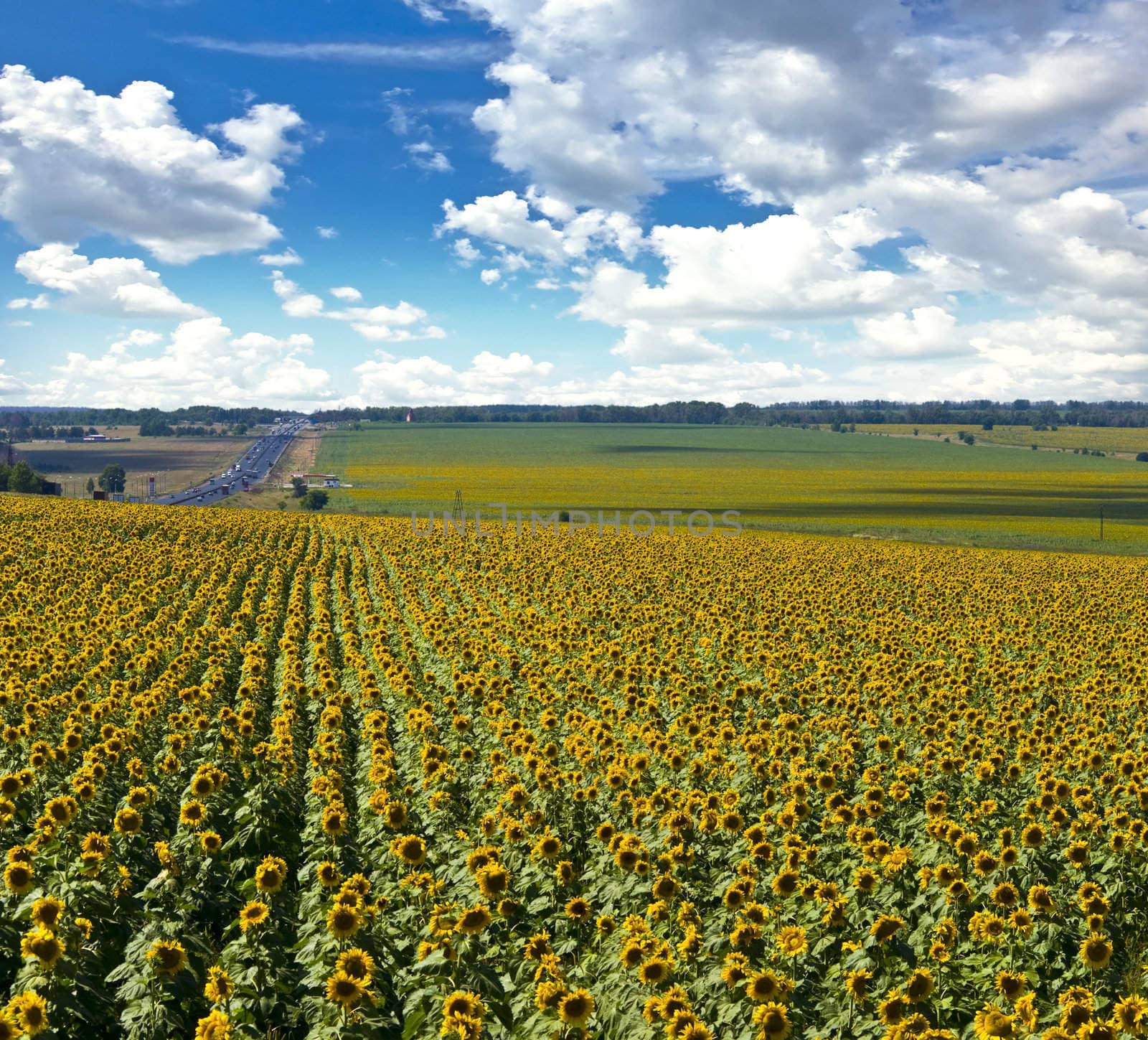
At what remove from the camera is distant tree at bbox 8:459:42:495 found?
9031 centimetres

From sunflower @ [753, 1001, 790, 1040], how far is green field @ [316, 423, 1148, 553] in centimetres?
6243

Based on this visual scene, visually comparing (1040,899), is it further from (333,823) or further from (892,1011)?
(333,823)

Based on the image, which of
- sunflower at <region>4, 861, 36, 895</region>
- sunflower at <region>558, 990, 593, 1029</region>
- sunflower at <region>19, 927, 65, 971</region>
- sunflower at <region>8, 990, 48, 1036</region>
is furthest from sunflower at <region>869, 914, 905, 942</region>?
sunflower at <region>4, 861, 36, 895</region>

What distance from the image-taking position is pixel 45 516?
4847cm

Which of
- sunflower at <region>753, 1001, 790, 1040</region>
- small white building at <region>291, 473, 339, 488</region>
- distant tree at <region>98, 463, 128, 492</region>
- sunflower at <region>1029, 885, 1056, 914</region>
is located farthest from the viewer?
distant tree at <region>98, 463, 128, 492</region>

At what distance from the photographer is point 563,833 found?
11.0 m

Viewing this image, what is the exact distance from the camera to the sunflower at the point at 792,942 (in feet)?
24.3

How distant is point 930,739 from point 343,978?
35.2 ft

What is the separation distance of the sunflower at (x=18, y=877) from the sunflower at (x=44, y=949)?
108 centimetres

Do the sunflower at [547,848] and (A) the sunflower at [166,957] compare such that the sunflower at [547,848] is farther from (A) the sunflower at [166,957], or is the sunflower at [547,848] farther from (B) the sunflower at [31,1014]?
(B) the sunflower at [31,1014]

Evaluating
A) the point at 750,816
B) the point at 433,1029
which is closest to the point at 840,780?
the point at 750,816

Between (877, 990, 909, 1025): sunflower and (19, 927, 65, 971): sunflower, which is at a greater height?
(19, 927, 65, 971): sunflower

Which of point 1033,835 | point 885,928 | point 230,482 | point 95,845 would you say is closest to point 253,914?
point 95,845

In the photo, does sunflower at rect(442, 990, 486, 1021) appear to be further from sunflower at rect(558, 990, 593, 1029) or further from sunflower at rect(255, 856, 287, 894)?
sunflower at rect(255, 856, 287, 894)
